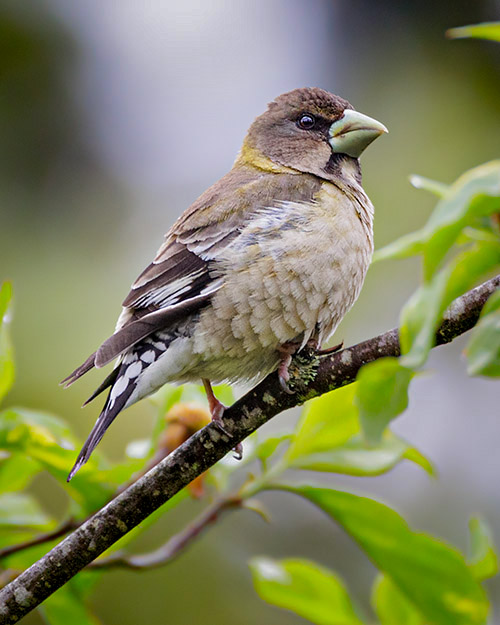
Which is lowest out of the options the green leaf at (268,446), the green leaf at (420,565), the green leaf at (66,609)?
the green leaf at (66,609)

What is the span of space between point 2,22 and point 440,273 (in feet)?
22.8

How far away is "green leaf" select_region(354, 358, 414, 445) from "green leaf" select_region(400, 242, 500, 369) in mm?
42

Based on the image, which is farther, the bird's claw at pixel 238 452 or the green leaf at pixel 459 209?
the bird's claw at pixel 238 452

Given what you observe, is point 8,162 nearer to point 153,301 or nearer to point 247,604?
point 247,604

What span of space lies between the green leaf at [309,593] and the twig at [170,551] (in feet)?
0.70

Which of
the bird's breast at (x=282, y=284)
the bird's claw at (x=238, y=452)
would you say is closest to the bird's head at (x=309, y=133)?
the bird's breast at (x=282, y=284)

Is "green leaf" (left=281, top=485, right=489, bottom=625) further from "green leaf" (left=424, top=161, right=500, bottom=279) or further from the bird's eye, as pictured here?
the bird's eye

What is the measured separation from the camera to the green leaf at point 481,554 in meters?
2.17

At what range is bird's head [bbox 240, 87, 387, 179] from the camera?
382 centimetres

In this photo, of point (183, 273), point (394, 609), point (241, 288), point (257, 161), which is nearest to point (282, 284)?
point (241, 288)

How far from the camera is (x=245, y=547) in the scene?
6.50m

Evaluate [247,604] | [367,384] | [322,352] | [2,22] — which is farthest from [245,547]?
[367,384]

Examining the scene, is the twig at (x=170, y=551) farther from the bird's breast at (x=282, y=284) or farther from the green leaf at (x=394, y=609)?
the bird's breast at (x=282, y=284)

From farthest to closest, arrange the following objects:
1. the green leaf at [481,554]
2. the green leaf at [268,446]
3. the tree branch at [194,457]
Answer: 1. the green leaf at [268,446]
2. the green leaf at [481,554]
3. the tree branch at [194,457]
